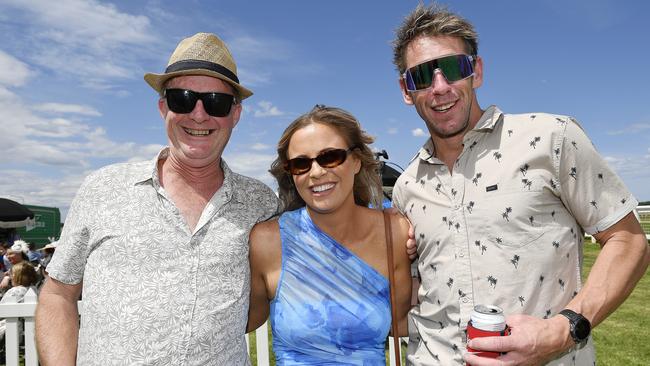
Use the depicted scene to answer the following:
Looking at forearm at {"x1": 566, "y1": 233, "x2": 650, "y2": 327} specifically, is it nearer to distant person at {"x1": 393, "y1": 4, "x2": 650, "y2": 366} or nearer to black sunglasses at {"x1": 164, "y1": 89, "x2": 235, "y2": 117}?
distant person at {"x1": 393, "y1": 4, "x2": 650, "y2": 366}

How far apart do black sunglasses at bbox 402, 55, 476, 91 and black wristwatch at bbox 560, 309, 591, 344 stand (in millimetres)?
1313

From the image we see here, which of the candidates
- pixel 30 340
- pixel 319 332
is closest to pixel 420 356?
pixel 319 332

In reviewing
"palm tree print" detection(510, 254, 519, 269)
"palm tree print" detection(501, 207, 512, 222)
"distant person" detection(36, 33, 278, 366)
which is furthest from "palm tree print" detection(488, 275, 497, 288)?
"distant person" detection(36, 33, 278, 366)

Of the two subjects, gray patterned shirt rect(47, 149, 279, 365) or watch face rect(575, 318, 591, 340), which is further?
gray patterned shirt rect(47, 149, 279, 365)

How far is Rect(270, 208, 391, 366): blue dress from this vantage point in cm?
235

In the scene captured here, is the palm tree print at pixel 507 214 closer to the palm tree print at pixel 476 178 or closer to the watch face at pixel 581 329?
the palm tree print at pixel 476 178

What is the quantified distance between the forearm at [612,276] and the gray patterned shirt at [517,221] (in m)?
0.11

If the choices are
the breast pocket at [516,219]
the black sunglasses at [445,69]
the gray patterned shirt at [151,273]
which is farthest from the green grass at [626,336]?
the gray patterned shirt at [151,273]

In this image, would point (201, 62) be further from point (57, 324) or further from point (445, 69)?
point (57, 324)

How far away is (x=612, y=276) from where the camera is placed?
2033mm

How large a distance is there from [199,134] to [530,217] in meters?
1.83

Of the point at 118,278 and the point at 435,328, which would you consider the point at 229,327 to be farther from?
the point at 435,328

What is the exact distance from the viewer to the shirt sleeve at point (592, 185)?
207cm

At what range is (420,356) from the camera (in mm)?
2363
